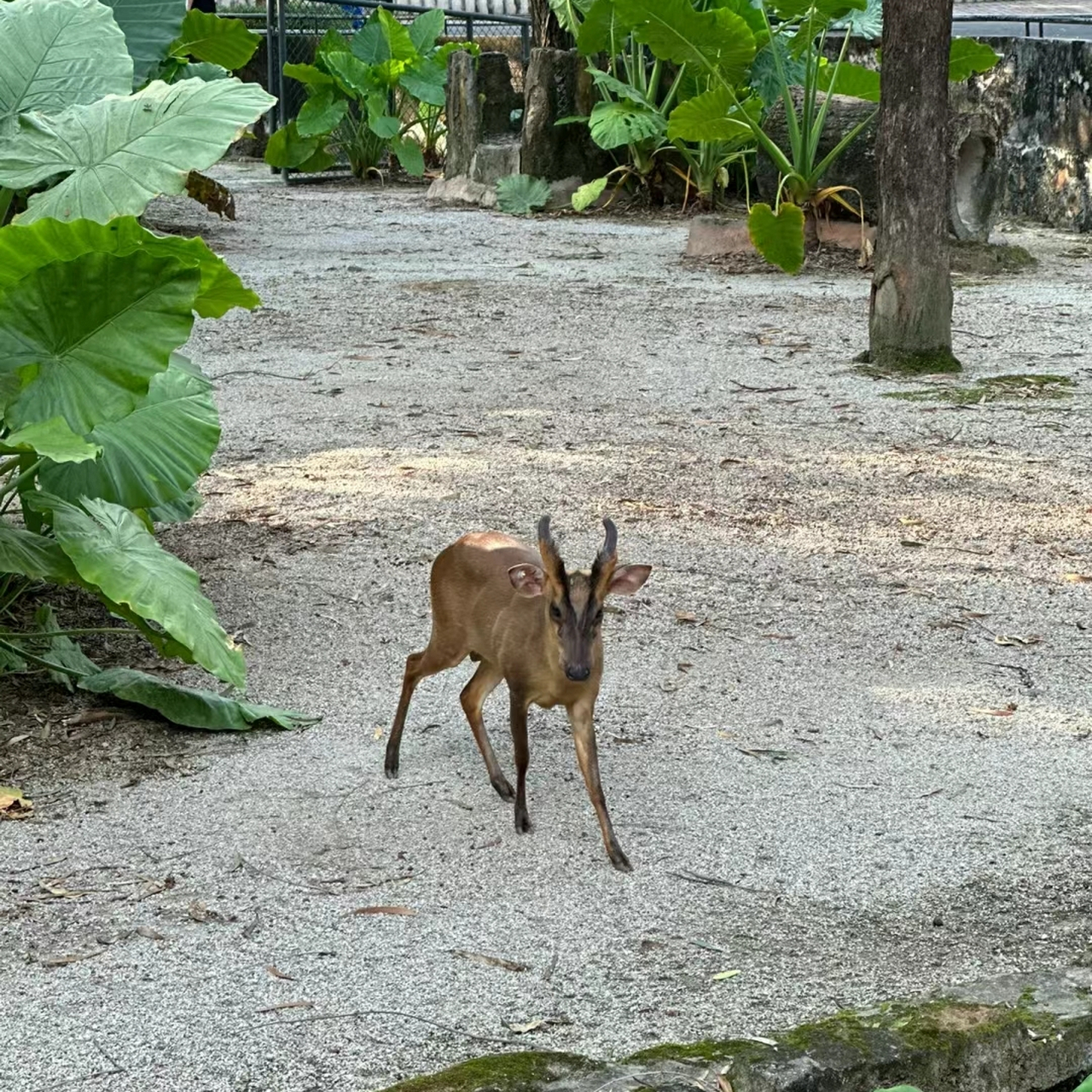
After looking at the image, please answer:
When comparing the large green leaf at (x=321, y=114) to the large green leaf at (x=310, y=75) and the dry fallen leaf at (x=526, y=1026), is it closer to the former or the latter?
the large green leaf at (x=310, y=75)

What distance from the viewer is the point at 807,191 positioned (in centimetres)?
1193

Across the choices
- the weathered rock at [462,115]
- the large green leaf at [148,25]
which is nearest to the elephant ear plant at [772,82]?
the weathered rock at [462,115]

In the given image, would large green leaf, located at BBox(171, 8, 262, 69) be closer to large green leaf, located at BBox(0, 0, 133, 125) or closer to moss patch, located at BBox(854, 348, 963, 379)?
moss patch, located at BBox(854, 348, 963, 379)

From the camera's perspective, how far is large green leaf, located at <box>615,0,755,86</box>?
36.6ft

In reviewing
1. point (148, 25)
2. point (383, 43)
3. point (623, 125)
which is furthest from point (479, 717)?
point (383, 43)

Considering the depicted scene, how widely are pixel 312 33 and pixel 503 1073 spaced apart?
63.0 feet

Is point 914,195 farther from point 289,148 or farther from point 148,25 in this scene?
point 289,148

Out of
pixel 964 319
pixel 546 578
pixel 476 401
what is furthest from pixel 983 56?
pixel 546 578

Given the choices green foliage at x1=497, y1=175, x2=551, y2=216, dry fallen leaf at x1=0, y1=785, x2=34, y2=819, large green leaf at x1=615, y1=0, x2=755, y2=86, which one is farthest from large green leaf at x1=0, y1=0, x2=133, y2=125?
green foliage at x1=497, y1=175, x2=551, y2=216

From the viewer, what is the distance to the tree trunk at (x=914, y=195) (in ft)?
26.9

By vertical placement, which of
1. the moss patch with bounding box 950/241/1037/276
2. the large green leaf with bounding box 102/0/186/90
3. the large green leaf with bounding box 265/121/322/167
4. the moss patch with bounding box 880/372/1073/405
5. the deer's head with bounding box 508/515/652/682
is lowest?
the moss patch with bounding box 880/372/1073/405

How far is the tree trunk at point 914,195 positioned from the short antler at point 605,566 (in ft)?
17.7

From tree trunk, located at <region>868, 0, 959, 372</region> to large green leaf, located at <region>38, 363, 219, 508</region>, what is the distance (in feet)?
15.8

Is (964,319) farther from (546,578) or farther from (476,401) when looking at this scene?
(546,578)
